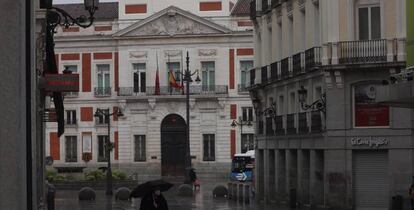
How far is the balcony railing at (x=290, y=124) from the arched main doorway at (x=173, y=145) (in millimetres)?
43256

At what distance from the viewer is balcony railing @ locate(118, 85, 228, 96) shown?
8888 cm

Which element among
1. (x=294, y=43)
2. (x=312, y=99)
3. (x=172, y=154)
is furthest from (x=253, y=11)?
(x=172, y=154)

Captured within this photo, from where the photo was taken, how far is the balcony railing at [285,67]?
43.8 meters

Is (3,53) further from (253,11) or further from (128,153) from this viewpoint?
(128,153)

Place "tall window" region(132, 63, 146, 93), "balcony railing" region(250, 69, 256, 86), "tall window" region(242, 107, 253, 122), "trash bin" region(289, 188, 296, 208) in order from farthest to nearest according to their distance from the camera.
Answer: "tall window" region(132, 63, 146, 93), "tall window" region(242, 107, 253, 122), "balcony railing" region(250, 69, 256, 86), "trash bin" region(289, 188, 296, 208)

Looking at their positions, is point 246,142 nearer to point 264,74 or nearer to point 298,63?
point 264,74

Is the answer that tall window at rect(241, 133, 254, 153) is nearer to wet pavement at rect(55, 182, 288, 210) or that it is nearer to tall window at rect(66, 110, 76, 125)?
tall window at rect(66, 110, 76, 125)

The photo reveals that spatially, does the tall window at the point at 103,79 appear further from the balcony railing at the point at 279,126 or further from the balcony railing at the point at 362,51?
the balcony railing at the point at 362,51

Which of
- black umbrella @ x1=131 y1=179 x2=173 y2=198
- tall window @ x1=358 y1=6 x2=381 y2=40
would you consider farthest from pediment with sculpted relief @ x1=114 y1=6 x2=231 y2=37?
black umbrella @ x1=131 y1=179 x2=173 y2=198

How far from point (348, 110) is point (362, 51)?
242 centimetres

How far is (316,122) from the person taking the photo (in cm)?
3972

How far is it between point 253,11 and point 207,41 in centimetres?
3799

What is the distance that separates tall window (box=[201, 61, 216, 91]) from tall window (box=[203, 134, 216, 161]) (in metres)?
4.37

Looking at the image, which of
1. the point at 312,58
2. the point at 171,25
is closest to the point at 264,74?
the point at 312,58
